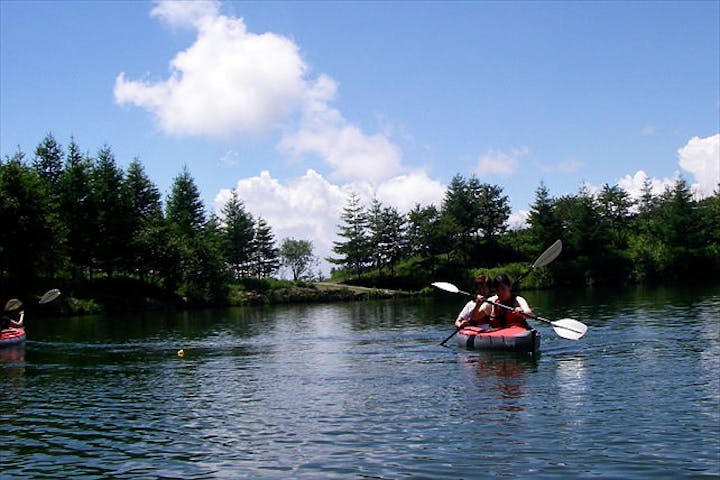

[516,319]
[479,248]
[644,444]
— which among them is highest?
[479,248]

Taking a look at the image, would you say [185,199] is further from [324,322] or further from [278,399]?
[278,399]

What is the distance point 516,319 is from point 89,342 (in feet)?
62.8

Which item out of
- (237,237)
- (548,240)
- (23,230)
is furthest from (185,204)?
(548,240)

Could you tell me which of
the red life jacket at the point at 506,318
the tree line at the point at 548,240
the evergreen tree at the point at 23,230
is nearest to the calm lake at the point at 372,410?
the red life jacket at the point at 506,318

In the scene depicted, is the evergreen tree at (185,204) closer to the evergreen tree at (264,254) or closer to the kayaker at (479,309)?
the evergreen tree at (264,254)

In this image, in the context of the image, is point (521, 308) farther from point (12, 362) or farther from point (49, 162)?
point (49, 162)

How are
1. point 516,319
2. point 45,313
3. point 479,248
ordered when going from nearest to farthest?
1. point 516,319
2. point 45,313
3. point 479,248

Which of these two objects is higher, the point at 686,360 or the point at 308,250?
the point at 308,250

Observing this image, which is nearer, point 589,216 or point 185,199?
point 185,199

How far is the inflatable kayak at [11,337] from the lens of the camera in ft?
89.8

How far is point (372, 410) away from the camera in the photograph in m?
13.8

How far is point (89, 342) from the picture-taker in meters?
30.8

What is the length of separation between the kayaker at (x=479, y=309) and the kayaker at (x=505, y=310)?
32 cm

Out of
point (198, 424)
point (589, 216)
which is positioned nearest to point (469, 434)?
point (198, 424)
